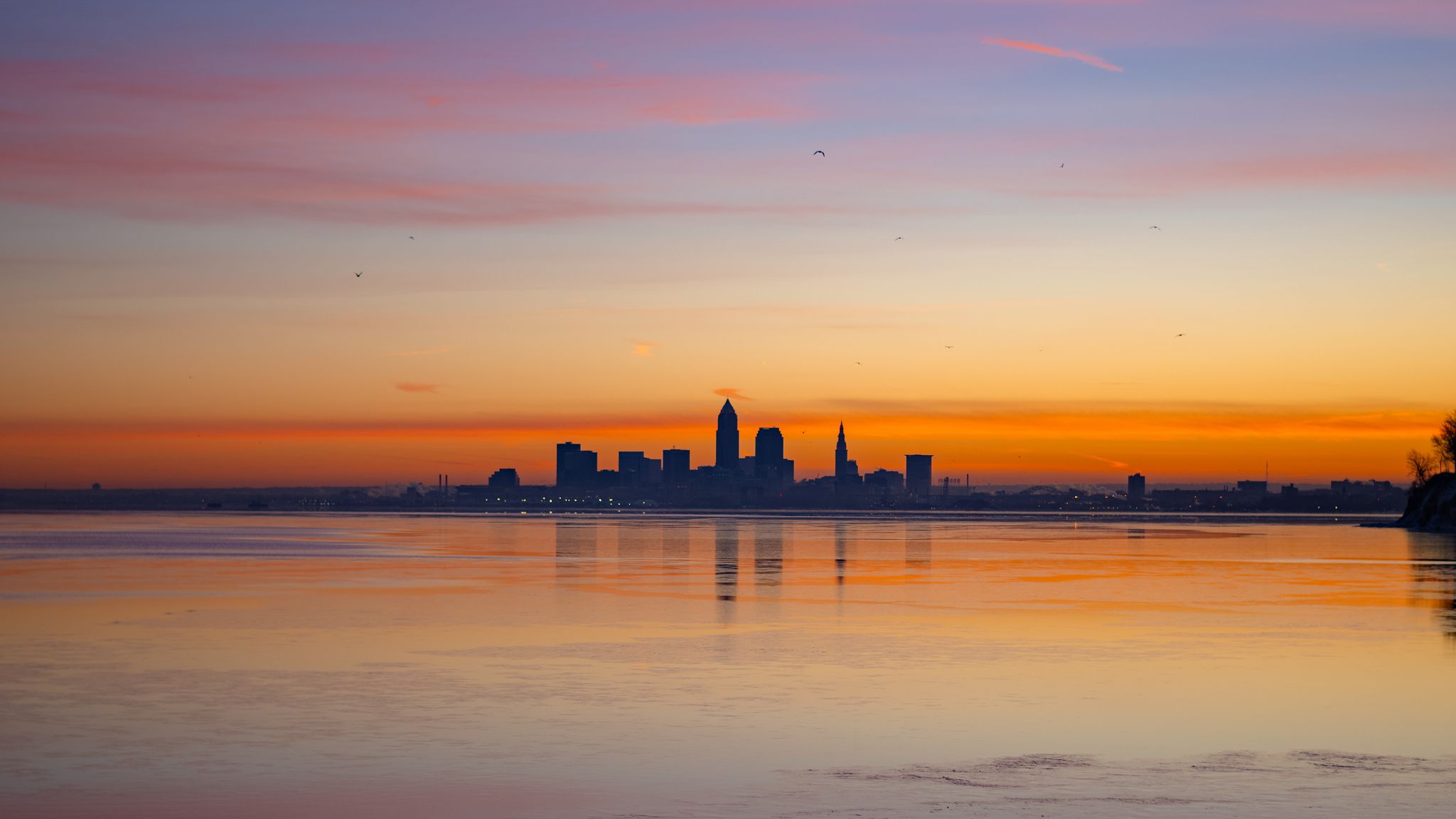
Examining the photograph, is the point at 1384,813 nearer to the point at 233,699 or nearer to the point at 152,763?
the point at 152,763

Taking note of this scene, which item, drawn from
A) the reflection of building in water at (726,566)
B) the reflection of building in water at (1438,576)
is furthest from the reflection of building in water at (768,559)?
the reflection of building in water at (1438,576)

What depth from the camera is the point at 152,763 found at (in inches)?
647

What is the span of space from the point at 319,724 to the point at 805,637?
12.6m

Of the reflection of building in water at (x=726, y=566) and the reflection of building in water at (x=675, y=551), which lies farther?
the reflection of building in water at (x=675, y=551)

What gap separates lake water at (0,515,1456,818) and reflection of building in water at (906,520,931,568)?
13.3 metres

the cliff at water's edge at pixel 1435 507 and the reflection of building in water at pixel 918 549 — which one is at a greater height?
the cliff at water's edge at pixel 1435 507

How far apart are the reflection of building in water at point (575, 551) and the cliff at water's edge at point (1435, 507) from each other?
72012 millimetres

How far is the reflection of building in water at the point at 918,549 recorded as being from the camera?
61.1 m

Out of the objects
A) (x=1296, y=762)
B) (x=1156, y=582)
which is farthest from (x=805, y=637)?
(x=1156, y=582)

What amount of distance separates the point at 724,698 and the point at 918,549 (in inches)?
2274

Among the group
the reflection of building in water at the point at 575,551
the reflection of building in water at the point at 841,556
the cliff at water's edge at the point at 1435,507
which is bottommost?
the reflection of building in water at the point at 841,556

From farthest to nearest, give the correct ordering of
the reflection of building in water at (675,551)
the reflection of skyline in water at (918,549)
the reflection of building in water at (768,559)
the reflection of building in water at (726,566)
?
the reflection of skyline in water at (918,549) → the reflection of building in water at (675,551) → the reflection of building in water at (768,559) → the reflection of building in water at (726,566)

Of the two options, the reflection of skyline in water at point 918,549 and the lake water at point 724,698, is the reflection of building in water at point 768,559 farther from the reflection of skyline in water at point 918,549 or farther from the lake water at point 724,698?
the reflection of skyline in water at point 918,549

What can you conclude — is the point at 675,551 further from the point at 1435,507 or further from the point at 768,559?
the point at 1435,507
